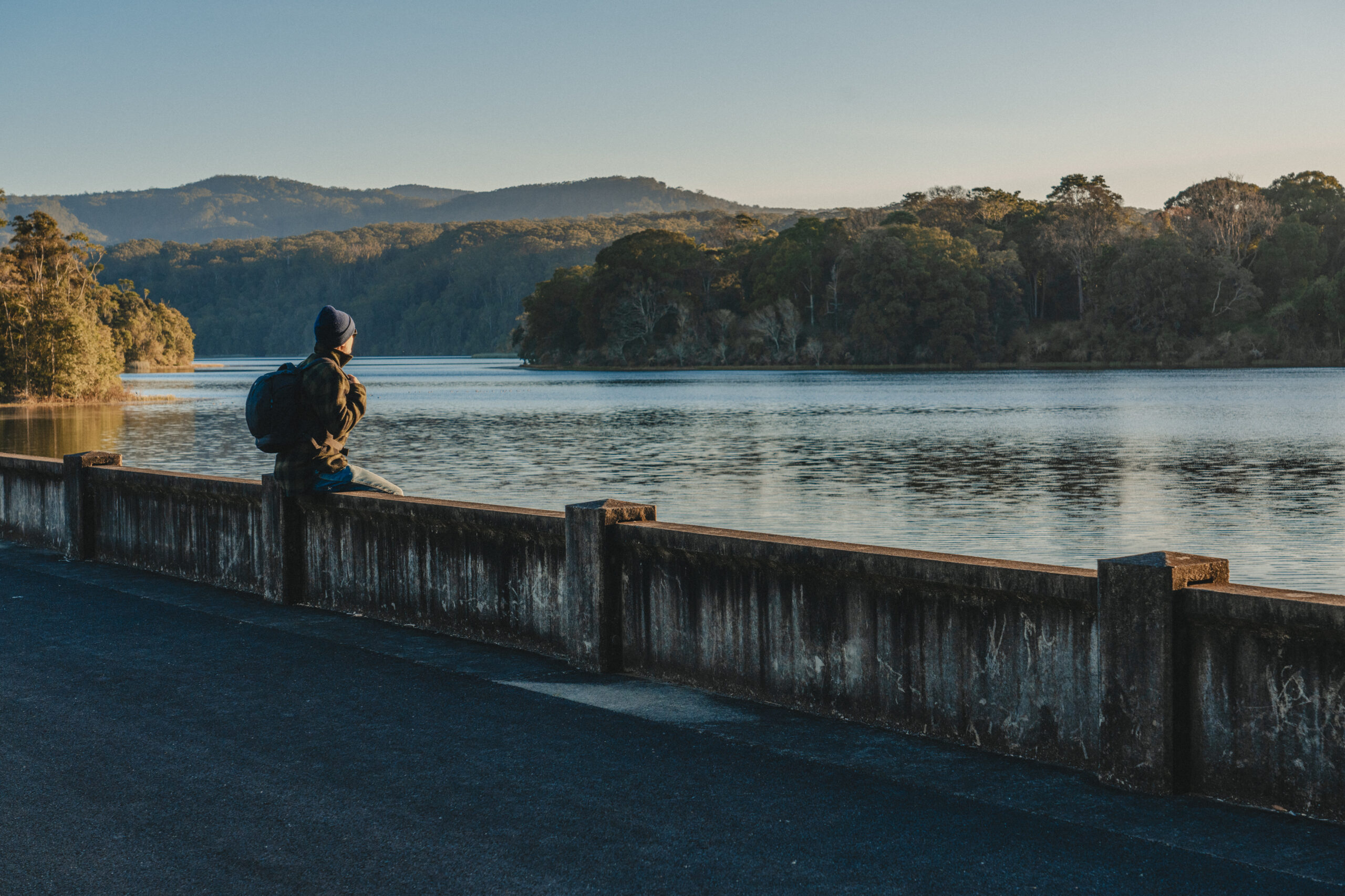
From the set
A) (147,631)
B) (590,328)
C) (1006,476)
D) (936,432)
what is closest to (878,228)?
(590,328)

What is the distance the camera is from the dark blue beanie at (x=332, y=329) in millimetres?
9864

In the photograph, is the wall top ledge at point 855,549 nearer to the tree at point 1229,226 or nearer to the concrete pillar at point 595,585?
the concrete pillar at point 595,585

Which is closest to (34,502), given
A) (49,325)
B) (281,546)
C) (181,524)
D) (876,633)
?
(181,524)

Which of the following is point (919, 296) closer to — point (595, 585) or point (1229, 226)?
point (1229, 226)

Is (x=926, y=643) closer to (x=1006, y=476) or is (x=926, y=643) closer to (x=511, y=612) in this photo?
(x=511, y=612)

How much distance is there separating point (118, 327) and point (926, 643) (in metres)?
181

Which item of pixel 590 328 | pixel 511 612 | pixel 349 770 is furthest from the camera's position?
pixel 590 328

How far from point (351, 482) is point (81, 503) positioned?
13.5 feet

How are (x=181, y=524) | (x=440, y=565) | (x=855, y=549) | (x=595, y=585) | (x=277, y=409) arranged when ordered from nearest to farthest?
1. (x=855, y=549)
2. (x=595, y=585)
3. (x=440, y=565)
4. (x=277, y=409)
5. (x=181, y=524)

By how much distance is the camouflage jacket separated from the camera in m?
9.83

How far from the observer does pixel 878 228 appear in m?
140

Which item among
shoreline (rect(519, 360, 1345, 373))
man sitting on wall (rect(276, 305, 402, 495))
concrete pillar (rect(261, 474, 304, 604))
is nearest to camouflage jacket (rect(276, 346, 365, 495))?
man sitting on wall (rect(276, 305, 402, 495))

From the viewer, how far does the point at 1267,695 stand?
514cm

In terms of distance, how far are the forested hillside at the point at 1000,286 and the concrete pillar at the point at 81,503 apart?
119284 mm
